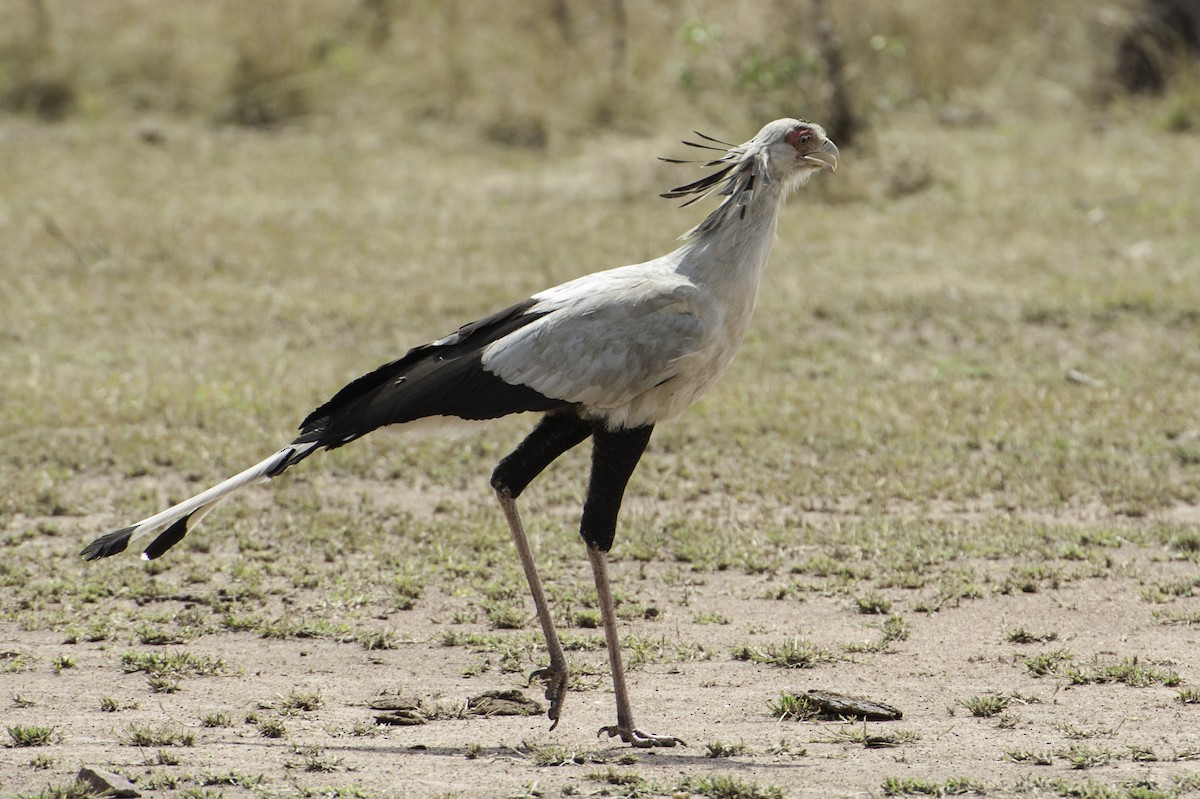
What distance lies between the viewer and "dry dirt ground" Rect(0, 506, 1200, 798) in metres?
3.80

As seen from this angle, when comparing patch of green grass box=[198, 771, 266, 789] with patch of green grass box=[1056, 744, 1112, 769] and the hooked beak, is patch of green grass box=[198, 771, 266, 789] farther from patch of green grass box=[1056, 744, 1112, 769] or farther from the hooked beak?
the hooked beak

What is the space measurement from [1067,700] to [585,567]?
2040 millimetres

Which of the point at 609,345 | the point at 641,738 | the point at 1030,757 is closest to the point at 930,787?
the point at 1030,757

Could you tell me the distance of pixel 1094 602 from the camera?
535 centimetres

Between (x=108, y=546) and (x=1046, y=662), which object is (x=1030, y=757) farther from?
(x=108, y=546)

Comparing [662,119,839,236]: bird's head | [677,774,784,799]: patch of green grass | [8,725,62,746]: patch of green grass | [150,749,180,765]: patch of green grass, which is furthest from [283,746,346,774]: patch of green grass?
[662,119,839,236]: bird's head

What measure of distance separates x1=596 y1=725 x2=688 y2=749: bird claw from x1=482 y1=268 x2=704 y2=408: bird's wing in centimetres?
99

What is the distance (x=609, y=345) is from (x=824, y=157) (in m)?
1.04

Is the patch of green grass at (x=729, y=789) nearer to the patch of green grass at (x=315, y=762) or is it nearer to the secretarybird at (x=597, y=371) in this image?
the secretarybird at (x=597, y=371)

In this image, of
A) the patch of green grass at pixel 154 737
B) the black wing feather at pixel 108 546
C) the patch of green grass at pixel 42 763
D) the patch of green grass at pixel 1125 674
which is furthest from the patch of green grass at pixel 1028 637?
the patch of green grass at pixel 42 763

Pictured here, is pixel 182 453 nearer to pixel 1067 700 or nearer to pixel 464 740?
pixel 464 740

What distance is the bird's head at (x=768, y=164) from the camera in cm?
456

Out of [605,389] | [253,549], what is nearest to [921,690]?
[605,389]

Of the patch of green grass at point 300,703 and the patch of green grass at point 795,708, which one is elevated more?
the patch of green grass at point 795,708
